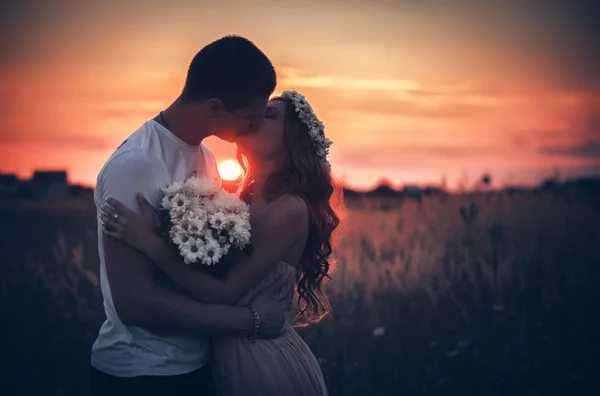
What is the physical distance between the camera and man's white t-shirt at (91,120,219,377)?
11.7 feet

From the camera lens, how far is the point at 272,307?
13.5 ft

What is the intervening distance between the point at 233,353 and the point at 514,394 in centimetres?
400

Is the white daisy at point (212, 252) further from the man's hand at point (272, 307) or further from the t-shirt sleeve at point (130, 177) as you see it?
the man's hand at point (272, 307)

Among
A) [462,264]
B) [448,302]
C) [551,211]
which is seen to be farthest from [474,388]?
[551,211]

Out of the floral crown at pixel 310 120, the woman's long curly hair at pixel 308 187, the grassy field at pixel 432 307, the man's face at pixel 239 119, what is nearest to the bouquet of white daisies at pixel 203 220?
the man's face at pixel 239 119

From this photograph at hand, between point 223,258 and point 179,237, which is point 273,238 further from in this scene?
point 179,237

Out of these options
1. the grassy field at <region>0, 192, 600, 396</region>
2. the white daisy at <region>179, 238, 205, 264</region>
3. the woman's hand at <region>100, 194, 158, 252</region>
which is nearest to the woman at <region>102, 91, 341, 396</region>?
the woman's hand at <region>100, 194, 158, 252</region>

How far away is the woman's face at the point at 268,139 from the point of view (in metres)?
4.31

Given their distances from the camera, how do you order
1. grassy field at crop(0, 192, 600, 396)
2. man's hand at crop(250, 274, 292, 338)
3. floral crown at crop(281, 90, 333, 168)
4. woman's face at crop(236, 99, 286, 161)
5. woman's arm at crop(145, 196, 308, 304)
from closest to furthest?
1. woman's arm at crop(145, 196, 308, 304)
2. man's hand at crop(250, 274, 292, 338)
3. woman's face at crop(236, 99, 286, 161)
4. floral crown at crop(281, 90, 333, 168)
5. grassy field at crop(0, 192, 600, 396)

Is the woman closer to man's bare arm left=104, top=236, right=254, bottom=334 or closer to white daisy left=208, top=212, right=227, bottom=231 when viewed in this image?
man's bare arm left=104, top=236, right=254, bottom=334

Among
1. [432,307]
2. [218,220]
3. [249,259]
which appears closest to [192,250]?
[218,220]

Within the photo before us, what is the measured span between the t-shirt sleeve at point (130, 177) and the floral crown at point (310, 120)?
1.17m

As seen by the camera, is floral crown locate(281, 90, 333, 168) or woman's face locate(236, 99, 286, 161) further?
floral crown locate(281, 90, 333, 168)

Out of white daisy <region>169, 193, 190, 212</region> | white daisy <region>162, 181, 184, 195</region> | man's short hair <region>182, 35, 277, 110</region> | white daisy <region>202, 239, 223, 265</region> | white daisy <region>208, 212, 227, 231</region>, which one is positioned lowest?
white daisy <region>202, 239, 223, 265</region>
